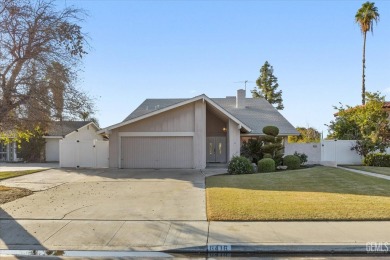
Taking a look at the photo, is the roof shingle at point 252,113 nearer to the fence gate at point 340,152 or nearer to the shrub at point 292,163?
the fence gate at point 340,152

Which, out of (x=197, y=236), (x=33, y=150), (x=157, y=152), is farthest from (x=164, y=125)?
(x=197, y=236)

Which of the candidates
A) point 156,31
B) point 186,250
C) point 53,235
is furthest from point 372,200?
point 156,31

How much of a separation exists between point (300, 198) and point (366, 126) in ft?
58.1

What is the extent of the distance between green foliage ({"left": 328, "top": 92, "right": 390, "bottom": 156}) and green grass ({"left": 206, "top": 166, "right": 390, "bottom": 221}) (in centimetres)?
1008

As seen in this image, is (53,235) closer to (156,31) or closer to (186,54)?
(156,31)

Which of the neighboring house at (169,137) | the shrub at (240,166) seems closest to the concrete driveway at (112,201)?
the shrub at (240,166)

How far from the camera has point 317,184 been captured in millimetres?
13969

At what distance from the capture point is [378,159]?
74.7ft

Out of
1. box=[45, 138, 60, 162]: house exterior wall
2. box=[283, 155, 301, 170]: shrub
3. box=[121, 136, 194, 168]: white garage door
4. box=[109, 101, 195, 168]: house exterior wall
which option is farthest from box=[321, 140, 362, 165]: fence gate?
box=[45, 138, 60, 162]: house exterior wall

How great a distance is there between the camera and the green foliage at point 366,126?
24672mm

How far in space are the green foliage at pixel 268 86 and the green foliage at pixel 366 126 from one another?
87.9 feet

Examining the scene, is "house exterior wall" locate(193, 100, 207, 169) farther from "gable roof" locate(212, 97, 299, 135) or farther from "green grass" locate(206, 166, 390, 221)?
"green grass" locate(206, 166, 390, 221)

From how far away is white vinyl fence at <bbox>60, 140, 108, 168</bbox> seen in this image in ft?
81.3

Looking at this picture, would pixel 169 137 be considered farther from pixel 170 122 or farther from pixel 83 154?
pixel 83 154
